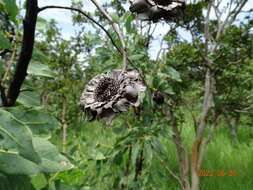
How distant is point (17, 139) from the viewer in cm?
26

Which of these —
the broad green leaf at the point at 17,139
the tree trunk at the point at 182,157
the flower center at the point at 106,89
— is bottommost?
the tree trunk at the point at 182,157

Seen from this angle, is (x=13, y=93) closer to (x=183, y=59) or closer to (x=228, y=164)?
(x=183, y=59)

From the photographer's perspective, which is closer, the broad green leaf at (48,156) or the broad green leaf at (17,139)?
the broad green leaf at (17,139)

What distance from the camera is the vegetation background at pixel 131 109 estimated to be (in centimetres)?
33

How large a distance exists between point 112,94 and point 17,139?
15 centimetres

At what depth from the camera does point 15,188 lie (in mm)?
327

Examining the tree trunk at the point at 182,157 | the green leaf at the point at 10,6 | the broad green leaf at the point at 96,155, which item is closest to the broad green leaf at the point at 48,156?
the green leaf at the point at 10,6

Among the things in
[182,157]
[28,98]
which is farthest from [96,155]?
[182,157]

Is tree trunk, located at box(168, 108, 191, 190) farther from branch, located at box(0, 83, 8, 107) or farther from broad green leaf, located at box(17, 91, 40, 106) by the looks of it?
branch, located at box(0, 83, 8, 107)
